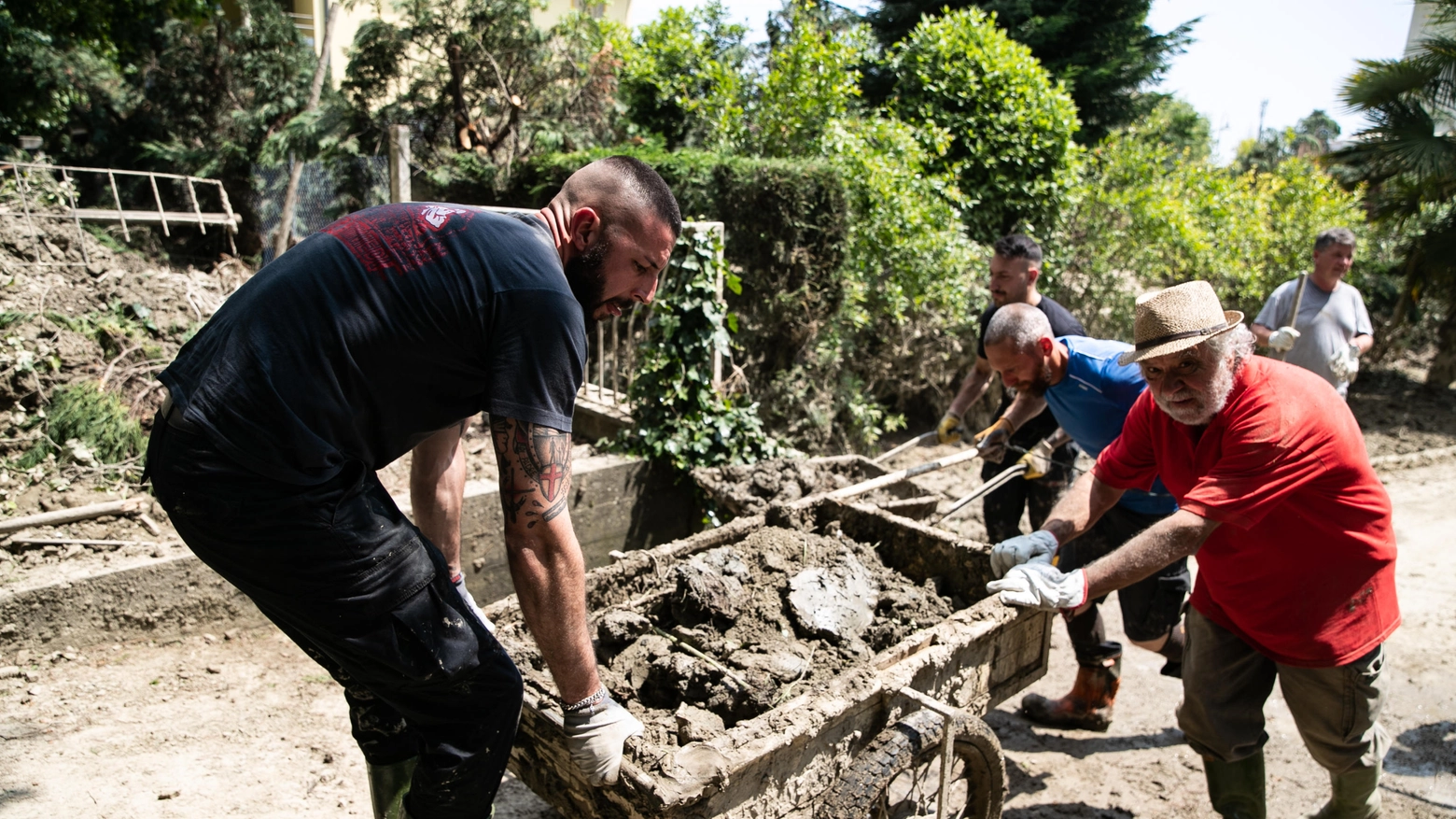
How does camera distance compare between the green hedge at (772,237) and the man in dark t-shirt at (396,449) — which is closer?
the man in dark t-shirt at (396,449)

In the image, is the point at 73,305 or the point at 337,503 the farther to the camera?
the point at 73,305

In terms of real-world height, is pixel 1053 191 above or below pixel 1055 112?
below

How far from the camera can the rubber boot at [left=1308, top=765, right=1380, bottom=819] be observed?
106 inches

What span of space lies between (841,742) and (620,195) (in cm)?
157

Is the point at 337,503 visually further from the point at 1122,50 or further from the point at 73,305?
the point at 1122,50

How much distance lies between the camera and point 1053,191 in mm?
8930

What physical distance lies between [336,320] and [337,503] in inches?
15.2

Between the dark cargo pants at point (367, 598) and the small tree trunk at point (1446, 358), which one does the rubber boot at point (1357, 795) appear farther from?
the small tree trunk at point (1446, 358)

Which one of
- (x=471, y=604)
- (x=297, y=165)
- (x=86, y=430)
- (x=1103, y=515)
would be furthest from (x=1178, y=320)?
(x=297, y=165)

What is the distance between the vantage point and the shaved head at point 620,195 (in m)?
2.07

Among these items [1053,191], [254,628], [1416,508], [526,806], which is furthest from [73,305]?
[1416,508]

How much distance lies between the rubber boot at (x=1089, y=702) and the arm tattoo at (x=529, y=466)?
3.02m

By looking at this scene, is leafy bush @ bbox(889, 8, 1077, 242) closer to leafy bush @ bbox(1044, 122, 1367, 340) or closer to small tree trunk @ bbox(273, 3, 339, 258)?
leafy bush @ bbox(1044, 122, 1367, 340)

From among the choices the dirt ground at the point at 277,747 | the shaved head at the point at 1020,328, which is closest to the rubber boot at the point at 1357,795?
the dirt ground at the point at 277,747
